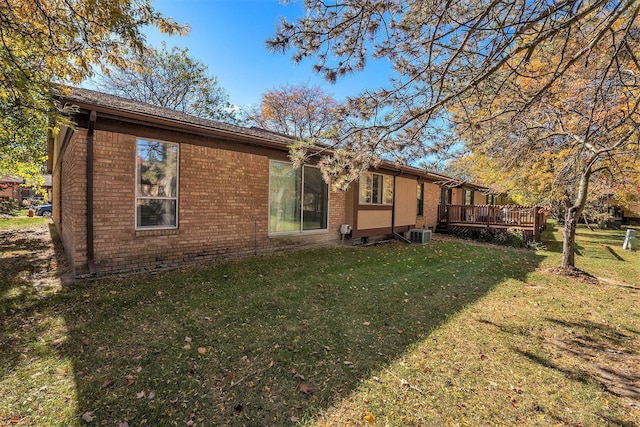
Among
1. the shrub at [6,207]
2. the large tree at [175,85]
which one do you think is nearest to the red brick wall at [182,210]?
the large tree at [175,85]

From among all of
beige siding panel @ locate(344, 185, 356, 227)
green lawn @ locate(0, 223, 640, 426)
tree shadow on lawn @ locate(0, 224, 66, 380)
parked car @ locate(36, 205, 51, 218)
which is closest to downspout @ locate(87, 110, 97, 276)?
green lawn @ locate(0, 223, 640, 426)

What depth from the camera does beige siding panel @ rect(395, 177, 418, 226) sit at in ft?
40.4

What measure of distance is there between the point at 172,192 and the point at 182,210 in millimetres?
429

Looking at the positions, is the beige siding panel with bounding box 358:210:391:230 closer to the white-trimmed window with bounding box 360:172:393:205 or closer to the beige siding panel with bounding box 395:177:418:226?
the white-trimmed window with bounding box 360:172:393:205

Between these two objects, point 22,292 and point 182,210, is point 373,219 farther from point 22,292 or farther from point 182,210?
point 22,292

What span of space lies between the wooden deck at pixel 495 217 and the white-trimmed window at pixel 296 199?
8788 mm

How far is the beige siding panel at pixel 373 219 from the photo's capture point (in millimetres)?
10680

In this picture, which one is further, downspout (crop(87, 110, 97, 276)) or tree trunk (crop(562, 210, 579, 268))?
tree trunk (crop(562, 210, 579, 268))

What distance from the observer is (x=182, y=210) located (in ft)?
20.7

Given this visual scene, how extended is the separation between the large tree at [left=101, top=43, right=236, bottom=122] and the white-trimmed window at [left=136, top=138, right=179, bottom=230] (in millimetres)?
15729

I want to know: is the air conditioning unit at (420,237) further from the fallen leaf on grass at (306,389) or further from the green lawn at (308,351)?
the fallen leaf on grass at (306,389)

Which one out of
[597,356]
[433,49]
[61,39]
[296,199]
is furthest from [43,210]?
[597,356]

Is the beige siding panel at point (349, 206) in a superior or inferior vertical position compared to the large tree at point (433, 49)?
inferior

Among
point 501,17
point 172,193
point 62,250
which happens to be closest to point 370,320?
point 501,17
